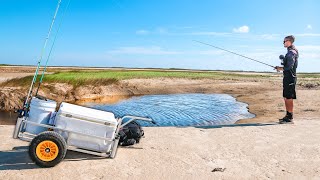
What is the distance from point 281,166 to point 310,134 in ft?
9.42

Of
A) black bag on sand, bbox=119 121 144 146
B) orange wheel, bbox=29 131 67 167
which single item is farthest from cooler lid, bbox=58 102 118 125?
black bag on sand, bbox=119 121 144 146

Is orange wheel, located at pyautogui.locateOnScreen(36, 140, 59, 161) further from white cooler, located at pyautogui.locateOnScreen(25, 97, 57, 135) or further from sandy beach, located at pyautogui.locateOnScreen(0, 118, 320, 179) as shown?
white cooler, located at pyautogui.locateOnScreen(25, 97, 57, 135)

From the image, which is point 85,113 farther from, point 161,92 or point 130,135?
point 161,92

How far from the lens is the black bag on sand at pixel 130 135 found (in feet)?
23.3

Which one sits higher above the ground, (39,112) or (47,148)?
(39,112)

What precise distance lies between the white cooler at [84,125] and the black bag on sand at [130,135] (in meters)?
1.16

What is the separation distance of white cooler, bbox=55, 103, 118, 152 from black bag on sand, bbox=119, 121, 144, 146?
3.81 ft

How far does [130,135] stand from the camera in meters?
7.28

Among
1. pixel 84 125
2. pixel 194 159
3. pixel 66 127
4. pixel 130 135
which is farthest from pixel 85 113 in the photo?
pixel 194 159

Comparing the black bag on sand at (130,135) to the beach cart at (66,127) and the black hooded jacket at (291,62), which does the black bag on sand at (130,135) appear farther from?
the black hooded jacket at (291,62)

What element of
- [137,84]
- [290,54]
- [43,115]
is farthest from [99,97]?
A: [43,115]

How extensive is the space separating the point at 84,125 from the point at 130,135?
1685 mm

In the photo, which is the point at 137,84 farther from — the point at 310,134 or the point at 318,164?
the point at 318,164

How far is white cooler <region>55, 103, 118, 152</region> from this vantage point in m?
5.71
